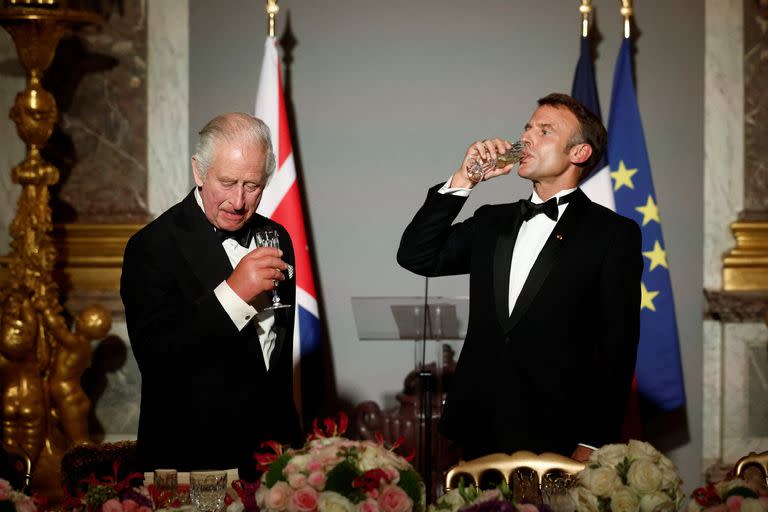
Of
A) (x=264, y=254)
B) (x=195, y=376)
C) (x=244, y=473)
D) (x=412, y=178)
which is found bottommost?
(x=244, y=473)

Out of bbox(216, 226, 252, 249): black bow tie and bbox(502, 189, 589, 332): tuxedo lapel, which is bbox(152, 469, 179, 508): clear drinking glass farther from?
bbox(502, 189, 589, 332): tuxedo lapel

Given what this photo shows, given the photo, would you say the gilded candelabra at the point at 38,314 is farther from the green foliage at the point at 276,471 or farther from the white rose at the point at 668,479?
the white rose at the point at 668,479

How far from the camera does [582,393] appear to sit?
133 inches

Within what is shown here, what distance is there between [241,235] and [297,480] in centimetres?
117

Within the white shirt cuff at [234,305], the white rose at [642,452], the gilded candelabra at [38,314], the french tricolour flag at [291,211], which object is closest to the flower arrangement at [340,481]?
the white rose at [642,452]

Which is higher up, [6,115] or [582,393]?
[6,115]

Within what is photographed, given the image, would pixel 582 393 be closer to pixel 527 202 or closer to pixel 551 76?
pixel 527 202

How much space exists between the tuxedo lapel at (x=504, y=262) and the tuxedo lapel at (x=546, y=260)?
1 centimetres

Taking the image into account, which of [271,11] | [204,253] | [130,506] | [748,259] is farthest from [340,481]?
[748,259]

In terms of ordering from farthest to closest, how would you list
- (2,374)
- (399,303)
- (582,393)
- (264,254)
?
(2,374) → (399,303) → (582,393) → (264,254)

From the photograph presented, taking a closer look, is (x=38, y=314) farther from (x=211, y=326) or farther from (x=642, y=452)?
(x=642, y=452)

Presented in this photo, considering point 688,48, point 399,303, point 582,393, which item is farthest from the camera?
point 688,48

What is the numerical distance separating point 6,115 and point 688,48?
358 centimetres

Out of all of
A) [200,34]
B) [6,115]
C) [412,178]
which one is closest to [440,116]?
[412,178]
